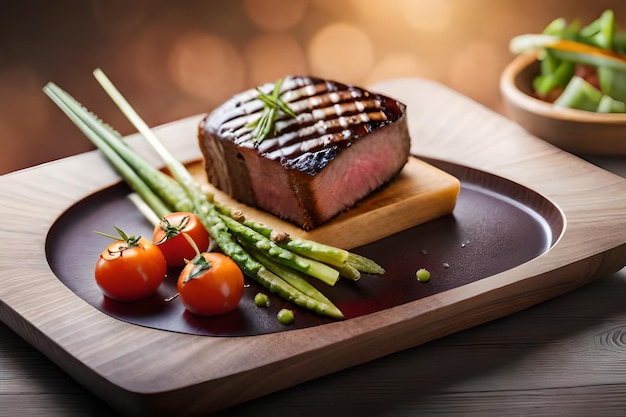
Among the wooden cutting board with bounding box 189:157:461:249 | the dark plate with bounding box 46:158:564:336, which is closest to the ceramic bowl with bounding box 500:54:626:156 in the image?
the dark plate with bounding box 46:158:564:336

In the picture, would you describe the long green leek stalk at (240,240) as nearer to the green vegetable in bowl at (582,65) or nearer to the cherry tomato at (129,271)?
the cherry tomato at (129,271)

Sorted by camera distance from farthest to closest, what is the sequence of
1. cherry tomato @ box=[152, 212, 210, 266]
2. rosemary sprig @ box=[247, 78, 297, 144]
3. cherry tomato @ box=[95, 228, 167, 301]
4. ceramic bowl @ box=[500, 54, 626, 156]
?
1. ceramic bowl @ box=[500, 54, 626, 156]
2. rosemary sprig @ box=[247, 78, 297, 144]
3. cherry tomato @ box=[152, 212, 210, 266]
4. cherry tomato @ box=[95, 228, 167, 301]

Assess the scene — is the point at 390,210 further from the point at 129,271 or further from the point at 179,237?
the point at 129,271

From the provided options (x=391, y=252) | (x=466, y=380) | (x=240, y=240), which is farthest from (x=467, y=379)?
(x=240, y=240)

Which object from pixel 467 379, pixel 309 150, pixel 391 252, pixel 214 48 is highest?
pixel 309 150

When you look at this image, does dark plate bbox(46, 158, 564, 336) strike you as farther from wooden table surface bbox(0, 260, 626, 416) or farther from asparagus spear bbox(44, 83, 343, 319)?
wooden table surface bbox(0, 260, 626, 416)

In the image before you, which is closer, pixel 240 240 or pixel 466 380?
pixel 466 380
